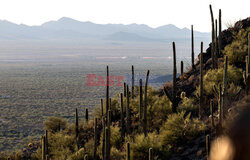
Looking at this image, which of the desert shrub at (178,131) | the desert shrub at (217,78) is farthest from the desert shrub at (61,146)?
the desert shrub at (217,78)

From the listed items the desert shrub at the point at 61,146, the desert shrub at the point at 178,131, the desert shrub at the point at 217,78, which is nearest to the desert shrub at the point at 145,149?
the desert shrub at the point at 178,131

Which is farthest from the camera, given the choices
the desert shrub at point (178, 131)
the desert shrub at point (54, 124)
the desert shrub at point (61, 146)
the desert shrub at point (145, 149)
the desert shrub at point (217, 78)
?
the desert shrub at point (54, 124)

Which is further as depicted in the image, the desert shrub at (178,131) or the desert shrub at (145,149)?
the desert shrub at (178,131)

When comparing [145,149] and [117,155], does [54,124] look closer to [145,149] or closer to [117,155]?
[117,155]

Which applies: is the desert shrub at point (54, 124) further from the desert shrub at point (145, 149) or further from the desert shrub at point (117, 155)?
the desert shrub at point (145, 149)

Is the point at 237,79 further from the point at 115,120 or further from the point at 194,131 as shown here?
the point at 115,120

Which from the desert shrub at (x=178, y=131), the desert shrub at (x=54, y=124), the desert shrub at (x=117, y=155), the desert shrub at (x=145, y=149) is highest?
the desert shrub at (x=178, y=131)

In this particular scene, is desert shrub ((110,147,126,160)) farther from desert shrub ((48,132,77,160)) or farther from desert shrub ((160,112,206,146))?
desert shrub ((48,132,77,160))

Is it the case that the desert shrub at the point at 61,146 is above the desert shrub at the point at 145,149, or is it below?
below

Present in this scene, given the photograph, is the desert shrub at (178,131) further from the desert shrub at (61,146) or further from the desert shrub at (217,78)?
the desert shrub at (61,146)

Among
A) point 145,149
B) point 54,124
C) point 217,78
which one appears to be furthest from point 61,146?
point 217,78

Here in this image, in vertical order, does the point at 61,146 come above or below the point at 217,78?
below

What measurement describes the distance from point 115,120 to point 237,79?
8239 mm

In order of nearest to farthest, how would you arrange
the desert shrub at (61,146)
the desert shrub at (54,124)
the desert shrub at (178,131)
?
the desert shrub at (178,131) < the desert shrub at (61,146) < the desert shrub at (54,124)
